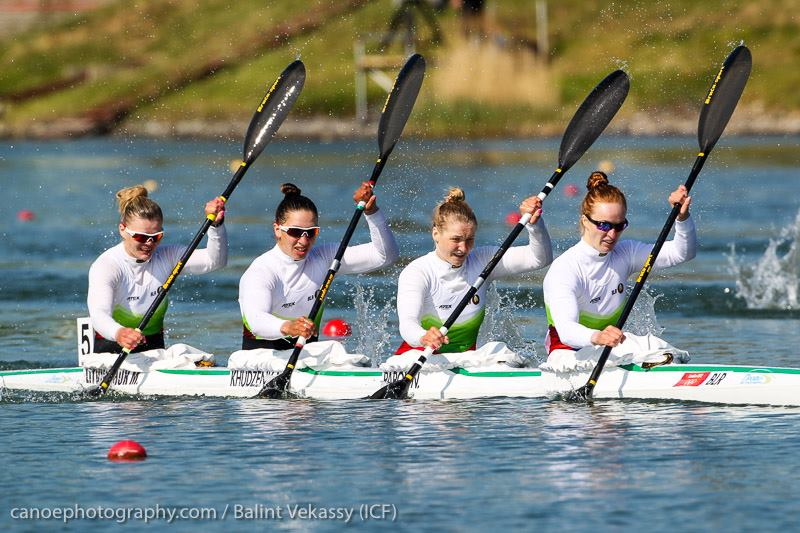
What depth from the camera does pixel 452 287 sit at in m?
12.8

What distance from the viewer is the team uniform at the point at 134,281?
1309 cm

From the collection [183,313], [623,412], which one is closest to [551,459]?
[623,412]

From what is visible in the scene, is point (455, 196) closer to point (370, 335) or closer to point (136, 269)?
point (136, 269)

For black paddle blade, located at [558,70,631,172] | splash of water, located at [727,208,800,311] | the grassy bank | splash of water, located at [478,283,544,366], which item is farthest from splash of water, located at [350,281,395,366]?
the grassy bank

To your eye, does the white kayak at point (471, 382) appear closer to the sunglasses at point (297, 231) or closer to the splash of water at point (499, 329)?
the splash of water at point (499, 329)

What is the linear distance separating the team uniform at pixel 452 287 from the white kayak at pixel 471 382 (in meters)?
0.38

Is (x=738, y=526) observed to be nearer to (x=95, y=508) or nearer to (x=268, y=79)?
(x=95, y=508)

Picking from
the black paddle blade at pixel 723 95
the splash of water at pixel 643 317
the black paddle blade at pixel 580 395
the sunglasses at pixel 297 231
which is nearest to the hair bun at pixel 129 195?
the sunglasses at pixel 297 231

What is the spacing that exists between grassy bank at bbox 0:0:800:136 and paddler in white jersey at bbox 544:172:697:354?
5850 centimetres

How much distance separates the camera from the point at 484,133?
7550 cm

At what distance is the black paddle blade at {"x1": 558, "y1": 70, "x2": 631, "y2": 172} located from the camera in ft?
44.4

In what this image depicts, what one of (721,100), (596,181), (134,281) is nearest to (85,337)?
(134,281)

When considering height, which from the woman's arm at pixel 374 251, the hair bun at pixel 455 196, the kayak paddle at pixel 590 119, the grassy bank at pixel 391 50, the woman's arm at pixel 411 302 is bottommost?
the woman's arm at pixel 411 302

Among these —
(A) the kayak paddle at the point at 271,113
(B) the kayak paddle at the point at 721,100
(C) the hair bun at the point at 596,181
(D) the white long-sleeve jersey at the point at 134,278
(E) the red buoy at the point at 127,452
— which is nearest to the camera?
(E) the red buoy at the point at 127,452
